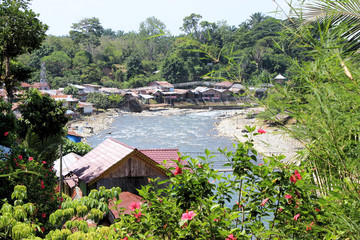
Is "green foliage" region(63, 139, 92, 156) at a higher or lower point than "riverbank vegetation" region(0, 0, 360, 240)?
lower

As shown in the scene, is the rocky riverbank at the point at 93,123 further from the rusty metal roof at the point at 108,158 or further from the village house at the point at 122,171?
the village house at the point at 122,171

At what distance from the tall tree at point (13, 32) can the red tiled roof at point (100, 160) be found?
87.4 inches

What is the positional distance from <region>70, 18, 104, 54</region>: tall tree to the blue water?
21191 mm

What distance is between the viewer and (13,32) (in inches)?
283

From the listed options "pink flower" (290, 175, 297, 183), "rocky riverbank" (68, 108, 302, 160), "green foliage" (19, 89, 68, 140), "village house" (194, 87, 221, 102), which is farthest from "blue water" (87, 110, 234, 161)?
"pink flower" (290, 175, 297, 183)

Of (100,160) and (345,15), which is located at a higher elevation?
(345,15)

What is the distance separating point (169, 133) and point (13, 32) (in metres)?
19.8

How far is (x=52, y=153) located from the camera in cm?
728

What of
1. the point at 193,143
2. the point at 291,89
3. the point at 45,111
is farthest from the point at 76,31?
the point at 291,89

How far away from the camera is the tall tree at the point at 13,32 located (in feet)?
23.1

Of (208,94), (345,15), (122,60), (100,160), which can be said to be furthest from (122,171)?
(122,60)

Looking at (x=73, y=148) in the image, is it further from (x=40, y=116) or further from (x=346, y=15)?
(x=346, y=15)

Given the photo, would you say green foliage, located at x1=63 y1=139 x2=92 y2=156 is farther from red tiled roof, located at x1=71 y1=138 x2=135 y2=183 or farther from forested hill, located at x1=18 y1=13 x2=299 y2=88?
forested hill, located at x1=18 y1=13 x2=299 y2=88

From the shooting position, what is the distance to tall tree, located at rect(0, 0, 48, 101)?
7.05 m
